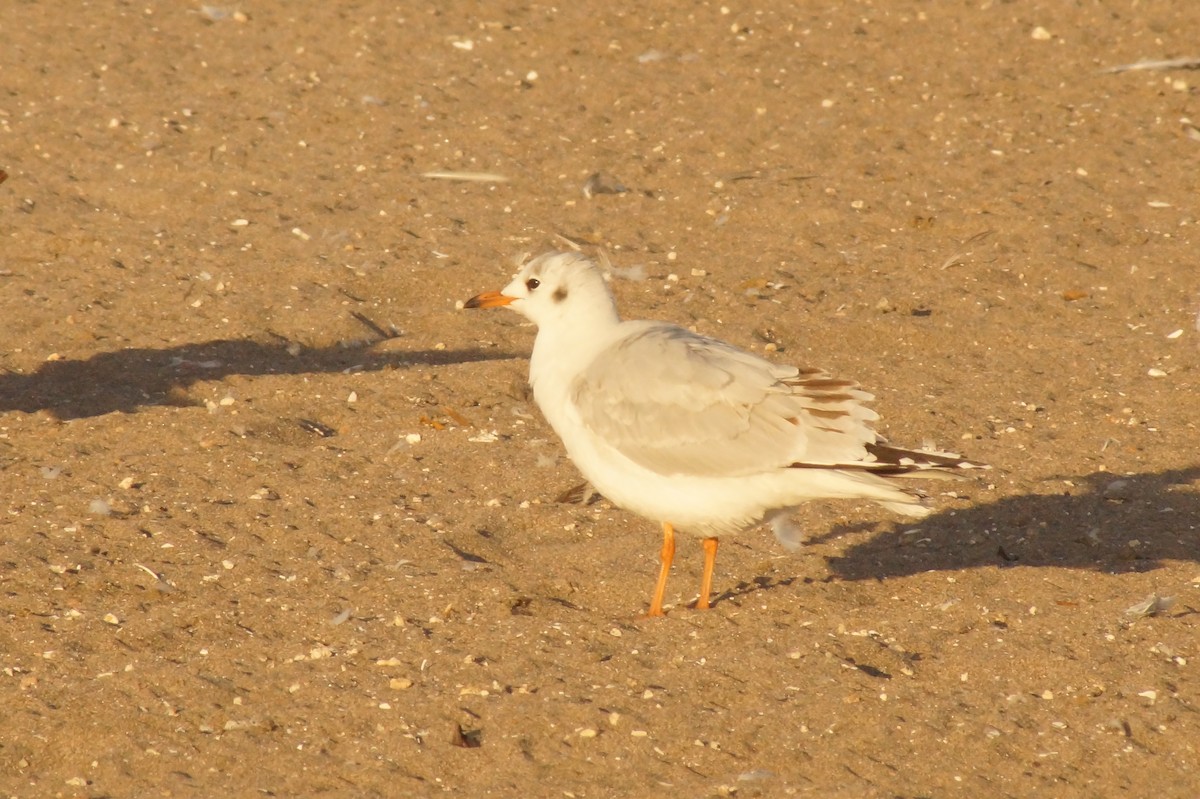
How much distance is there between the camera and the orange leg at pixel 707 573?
19.6 ft

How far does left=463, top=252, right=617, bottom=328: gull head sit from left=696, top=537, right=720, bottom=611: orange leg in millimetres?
958

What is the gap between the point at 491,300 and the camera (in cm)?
655

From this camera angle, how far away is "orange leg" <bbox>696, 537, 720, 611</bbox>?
19.6 ft

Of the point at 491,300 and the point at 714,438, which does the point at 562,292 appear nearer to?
the point at 491,300

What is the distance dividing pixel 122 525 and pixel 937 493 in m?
3.51

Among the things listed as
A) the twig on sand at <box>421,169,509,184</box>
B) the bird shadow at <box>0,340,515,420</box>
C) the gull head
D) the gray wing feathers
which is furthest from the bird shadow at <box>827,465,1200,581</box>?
the twig on sand at <box>421,169,509,184</box>

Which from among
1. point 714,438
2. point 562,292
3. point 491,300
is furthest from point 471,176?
point 714,438

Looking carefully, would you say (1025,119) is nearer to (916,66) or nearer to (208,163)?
(916,66)

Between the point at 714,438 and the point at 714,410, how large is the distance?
106 mm

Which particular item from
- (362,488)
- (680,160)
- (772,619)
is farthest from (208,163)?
(772,619)

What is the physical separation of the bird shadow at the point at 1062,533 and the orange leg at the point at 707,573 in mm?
573

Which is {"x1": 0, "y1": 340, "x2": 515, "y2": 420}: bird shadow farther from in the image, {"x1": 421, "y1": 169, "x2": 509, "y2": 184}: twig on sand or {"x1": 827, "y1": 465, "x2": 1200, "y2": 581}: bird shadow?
{"x1": 827, "y1": 465, "x2": 1200, "y2": 581}: bird shadow

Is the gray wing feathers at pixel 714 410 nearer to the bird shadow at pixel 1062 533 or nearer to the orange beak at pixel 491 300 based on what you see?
the orange beak at pixel 491 300

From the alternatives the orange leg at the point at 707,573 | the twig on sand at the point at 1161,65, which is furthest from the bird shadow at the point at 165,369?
the twig on sand at the point at 1161,65
